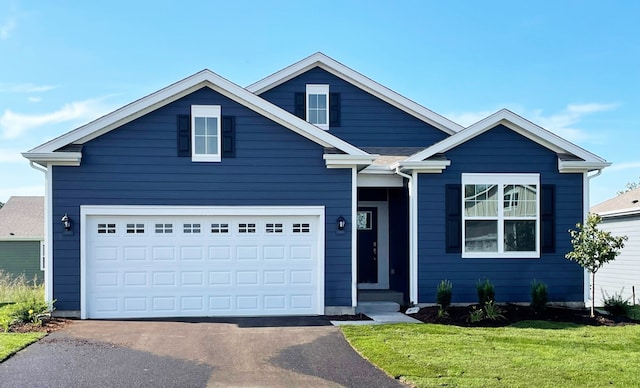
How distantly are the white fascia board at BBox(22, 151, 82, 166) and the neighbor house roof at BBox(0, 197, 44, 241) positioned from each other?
48.7 ft

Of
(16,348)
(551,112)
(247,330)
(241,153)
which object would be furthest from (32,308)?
(551,112)

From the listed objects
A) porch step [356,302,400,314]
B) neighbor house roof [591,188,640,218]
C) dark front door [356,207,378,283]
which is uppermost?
neighbor house roof [591,188,640,218]

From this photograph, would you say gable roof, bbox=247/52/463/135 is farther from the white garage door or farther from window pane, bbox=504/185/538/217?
the white garage door

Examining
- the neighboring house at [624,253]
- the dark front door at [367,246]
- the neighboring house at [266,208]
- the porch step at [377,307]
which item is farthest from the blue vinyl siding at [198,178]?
the neighboring house at [624,253]

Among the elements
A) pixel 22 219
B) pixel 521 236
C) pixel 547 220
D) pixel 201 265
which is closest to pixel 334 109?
pixel 521 236

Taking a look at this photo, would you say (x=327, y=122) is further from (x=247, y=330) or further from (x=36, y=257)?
(x=36, y=257)

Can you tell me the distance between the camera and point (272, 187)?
12.2m

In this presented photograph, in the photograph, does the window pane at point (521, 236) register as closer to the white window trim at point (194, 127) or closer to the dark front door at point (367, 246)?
the dark front door at point (367, 246)

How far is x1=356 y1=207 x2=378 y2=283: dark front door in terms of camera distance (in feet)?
48.8

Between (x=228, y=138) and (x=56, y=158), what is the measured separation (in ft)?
10.9

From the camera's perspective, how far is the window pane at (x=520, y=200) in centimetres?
1295

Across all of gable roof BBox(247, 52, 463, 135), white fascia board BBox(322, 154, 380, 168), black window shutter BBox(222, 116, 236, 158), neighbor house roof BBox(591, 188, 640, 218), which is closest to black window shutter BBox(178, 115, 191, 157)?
black window shutter BBox(222, 116, 236, 158)

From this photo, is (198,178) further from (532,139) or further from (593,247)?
(593,247)

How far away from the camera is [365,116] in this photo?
16.0 m
